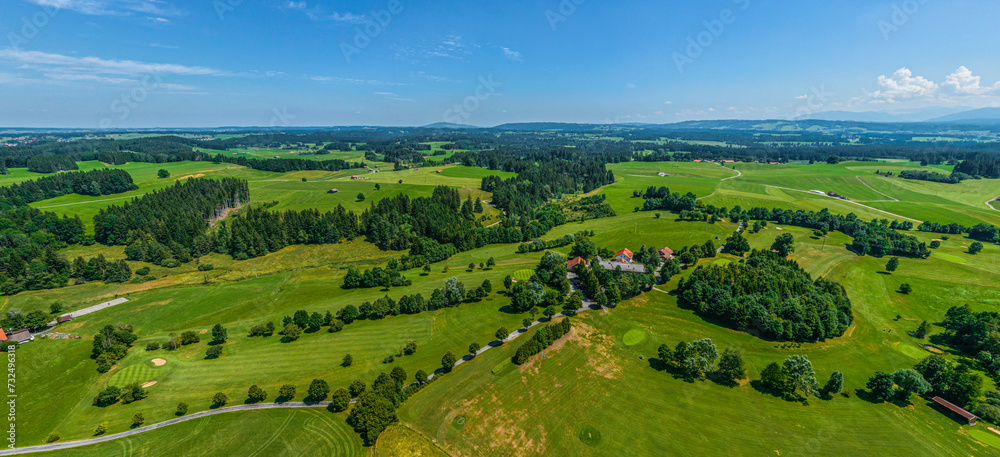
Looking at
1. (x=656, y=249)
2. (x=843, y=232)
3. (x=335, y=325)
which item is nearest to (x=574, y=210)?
(x=656, y=249)

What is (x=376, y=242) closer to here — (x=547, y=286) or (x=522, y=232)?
(x=522, y=232)

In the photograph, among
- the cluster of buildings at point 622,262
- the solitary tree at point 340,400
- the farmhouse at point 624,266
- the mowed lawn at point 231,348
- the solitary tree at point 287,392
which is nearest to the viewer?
the solitary tree at point 340,400

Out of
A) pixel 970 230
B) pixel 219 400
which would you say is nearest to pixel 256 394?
pixel 219 400

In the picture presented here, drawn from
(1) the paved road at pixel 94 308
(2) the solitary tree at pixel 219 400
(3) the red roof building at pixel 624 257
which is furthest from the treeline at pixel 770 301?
(1) the paved road at pixel 94 308

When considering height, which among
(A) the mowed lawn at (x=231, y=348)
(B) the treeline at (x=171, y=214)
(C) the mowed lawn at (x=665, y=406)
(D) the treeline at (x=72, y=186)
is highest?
(D) the treeline at (x=72, y=186)

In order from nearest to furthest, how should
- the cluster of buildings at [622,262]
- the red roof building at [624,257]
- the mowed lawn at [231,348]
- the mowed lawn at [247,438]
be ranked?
the mowed lawn at [247,438] < the mowed lawn at [231,348] < the cluster of buildings at [622,262] < the red roof building at [624,257]

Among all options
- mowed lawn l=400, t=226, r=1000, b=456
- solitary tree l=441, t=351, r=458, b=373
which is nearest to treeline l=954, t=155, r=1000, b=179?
mowed lawn l=400, t=226, r=1000, b=456

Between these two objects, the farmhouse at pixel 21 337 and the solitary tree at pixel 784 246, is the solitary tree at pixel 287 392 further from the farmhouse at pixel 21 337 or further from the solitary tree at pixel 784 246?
the solitary tree at pixel 784 246

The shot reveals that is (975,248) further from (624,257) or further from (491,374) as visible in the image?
(491,374)
